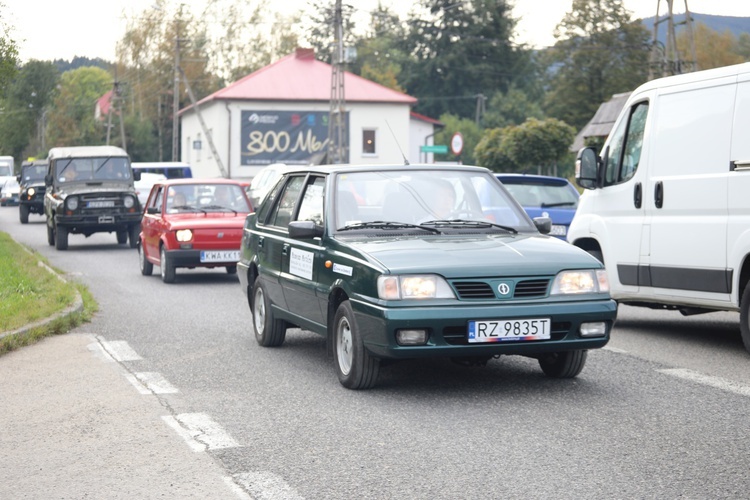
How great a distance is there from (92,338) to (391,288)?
15.2 feet

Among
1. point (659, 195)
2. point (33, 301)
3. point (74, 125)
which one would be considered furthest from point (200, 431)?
point (74, 125)

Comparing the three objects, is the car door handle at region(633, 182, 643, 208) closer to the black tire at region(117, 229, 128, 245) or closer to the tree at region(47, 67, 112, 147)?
the black tire at region(117, 229, 128, 245)

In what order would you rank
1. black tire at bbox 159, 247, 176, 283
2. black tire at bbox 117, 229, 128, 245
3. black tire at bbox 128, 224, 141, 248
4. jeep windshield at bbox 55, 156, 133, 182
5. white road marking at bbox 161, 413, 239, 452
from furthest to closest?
1. black tire at bbox 117, 229, 128, 245
2. jeep windshield at bbox 55, 156, 133, 182
3. black tire at bbox 128, 224, 141, 248
4. black tire at bbox 159, 247, 176, 283
5. white road marking at bbox 161, 413, 239, 452

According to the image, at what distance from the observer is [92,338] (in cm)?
1096

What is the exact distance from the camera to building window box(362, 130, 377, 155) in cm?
6562

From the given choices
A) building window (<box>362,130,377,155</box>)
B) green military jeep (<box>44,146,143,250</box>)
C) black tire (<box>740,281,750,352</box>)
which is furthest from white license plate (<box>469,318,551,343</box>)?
building window (<box>362,130,377,155</box>)

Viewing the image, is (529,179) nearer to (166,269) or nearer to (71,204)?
(166,269)

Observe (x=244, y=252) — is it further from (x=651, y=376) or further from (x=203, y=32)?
(x=203, y=32)

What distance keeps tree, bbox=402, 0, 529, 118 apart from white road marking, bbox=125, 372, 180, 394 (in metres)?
78.6

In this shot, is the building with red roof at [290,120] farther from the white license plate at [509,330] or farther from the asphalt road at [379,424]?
the white license plate at [509,330]

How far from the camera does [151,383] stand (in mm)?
8258

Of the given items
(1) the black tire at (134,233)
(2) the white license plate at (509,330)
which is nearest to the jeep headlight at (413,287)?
(2) the white license plate at (509,330)

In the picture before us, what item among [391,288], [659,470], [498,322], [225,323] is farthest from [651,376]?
[225,323]

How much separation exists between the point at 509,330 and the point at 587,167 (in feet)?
13.9
